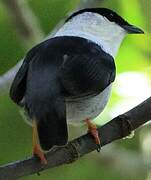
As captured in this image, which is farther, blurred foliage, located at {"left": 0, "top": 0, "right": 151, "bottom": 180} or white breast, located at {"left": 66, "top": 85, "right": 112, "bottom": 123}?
blurred foliage, located at {"left": 0, "top": 0, "right": 151, "bottom": 180}

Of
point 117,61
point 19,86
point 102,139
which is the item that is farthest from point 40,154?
point 117,61

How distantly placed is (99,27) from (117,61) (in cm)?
63

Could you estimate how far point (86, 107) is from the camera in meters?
3.02

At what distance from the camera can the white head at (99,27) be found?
143 inches

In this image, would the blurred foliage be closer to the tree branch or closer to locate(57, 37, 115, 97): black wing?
locate(57, 37, 115, 97): black wing

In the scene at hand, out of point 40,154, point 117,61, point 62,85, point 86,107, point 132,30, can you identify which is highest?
point 62,85

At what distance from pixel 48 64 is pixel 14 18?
779 mm

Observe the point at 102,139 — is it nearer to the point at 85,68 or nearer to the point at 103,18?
the point at 85,68

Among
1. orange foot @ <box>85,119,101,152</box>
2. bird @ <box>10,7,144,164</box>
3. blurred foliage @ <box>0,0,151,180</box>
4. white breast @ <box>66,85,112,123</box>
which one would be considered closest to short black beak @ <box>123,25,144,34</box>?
bird @ <box>10,7,144,164</box>

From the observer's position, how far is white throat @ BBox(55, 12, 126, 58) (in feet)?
11.8

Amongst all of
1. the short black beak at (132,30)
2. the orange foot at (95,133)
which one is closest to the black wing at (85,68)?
the orange foot at (95,133)

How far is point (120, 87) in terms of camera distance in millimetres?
4234

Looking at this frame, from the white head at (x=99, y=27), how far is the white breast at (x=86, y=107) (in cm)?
55

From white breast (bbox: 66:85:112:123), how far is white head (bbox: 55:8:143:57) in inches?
21.5
